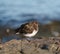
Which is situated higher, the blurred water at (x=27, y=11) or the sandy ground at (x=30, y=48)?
the sandy ground at (x=30, y=48)

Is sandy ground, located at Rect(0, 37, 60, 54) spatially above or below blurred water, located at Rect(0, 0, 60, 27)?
above

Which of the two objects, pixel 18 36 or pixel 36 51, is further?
pixel 18 36

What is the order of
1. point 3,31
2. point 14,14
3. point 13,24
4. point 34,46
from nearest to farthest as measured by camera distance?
point 34,46 < point 3,31 < point 13,24 < point 14,14

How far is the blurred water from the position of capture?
48.1 feet

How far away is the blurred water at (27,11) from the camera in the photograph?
14.7 metres

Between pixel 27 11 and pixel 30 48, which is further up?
pixel 30 48

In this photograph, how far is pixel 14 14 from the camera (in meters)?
15.6

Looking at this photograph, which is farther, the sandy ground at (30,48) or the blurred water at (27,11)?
the blurred water at (27,11)

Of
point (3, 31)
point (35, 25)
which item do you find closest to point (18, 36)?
point (35, 25)

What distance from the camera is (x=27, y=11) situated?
53.3ft

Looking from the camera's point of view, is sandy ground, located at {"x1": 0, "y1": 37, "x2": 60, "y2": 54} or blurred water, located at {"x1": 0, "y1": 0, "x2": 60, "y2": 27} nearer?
sandy ground, located at {"x1": 0, "y1": 37, "x2": 60, "y2": 54}

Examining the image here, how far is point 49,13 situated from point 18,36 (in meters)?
6.18

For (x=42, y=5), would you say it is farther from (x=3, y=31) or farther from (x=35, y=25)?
(x=35, y=25)

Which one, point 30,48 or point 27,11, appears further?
point 27,11
